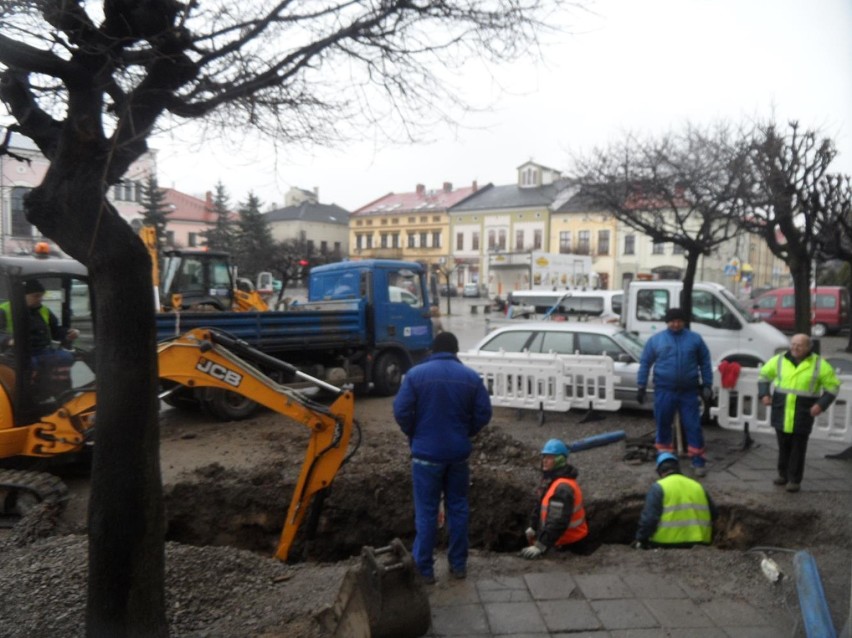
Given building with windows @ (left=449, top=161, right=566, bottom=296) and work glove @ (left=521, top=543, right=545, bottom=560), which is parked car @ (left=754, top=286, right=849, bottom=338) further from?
building with windows @ (left=449, top=161, right=566, bottom=296)

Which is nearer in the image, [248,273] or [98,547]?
[98,547]

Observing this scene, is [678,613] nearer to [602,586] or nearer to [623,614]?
[623,614]

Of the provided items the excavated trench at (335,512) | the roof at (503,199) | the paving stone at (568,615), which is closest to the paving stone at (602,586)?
the paving stone at (568,615)

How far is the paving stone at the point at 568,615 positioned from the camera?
386 cm

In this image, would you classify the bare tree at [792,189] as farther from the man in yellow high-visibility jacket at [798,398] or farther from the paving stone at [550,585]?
the paving stone at [550,585]

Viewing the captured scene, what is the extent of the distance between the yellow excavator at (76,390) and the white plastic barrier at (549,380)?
4.39 metres

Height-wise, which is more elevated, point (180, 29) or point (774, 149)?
point (774, 149)

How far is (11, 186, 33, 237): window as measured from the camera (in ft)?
11.7

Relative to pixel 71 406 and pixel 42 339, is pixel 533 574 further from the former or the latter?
pixel 42 339

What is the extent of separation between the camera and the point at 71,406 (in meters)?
6.48

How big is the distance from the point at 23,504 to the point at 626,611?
16.7 ft

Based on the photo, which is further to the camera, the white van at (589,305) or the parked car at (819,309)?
the parked car at (819,309)

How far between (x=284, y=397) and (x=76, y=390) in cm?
260

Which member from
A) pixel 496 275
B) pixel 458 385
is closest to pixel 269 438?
pixel 458 385
